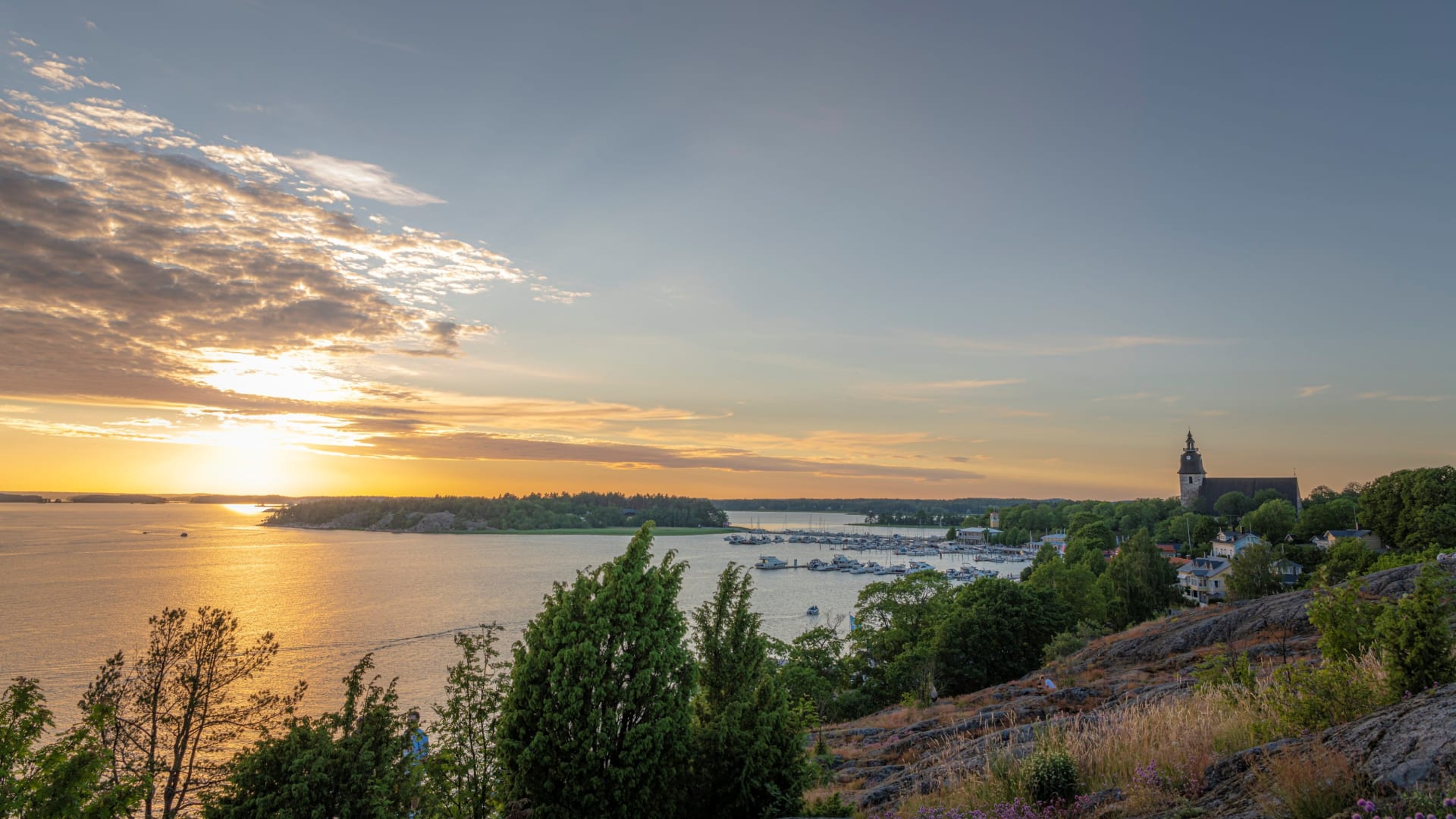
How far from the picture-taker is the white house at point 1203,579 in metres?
65.9

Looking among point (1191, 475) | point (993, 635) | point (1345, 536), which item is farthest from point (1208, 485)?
point (993, 635)

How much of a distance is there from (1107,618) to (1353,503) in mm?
62272

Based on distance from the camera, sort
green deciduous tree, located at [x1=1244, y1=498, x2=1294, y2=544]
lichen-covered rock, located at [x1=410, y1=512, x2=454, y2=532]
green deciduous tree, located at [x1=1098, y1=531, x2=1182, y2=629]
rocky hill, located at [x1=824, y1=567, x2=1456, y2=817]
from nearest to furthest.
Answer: rocky hill, located at [x1=824, y1=567, x2=1456, y2=817] → green deciduous tree, located at [x1=1098, y1=531, x2=1182, y2=629] → green deciduous tree, located at [x1=1244, y1=498, x2=1294, y2=544] → lichen-covered rock, located at [x1=410, y1=512, x2=454, y2=532]

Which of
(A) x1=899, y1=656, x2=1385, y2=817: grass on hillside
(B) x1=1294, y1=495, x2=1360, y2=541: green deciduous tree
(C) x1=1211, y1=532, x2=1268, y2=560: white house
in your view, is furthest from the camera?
(B) x1=1294, y1=495, x2=1360, y2=541: green deciduous tree

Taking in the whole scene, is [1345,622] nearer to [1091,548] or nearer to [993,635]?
[993,635]

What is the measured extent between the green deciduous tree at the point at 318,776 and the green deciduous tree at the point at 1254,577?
5386cm

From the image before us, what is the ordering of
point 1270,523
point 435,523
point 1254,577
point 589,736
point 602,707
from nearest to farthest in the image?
point 589,736, point 602,707, point 1254,577, point 1270,523, point 435,523

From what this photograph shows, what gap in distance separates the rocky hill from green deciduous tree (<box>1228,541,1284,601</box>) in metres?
22.3

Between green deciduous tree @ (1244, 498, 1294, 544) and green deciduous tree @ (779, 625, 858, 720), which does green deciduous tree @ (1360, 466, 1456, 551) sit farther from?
green deciduous tree @ (779, 625, 858, 720)

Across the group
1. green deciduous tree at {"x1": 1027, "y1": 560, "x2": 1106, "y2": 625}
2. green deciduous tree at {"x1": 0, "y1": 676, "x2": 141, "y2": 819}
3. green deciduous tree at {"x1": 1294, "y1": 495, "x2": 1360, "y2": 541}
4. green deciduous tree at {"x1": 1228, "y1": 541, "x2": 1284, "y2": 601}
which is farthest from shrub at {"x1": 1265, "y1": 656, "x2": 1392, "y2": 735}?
green deciduous tree at {"x1": 1294, "y1": 495, "x2": 1360, "y2": 541}

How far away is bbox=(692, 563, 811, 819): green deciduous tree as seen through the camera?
861cm

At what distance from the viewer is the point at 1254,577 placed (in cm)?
4738

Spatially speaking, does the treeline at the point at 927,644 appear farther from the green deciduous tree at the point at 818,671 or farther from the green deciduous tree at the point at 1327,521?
the green deciduous tree at the point at 1327,521

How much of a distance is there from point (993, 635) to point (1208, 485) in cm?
10424
